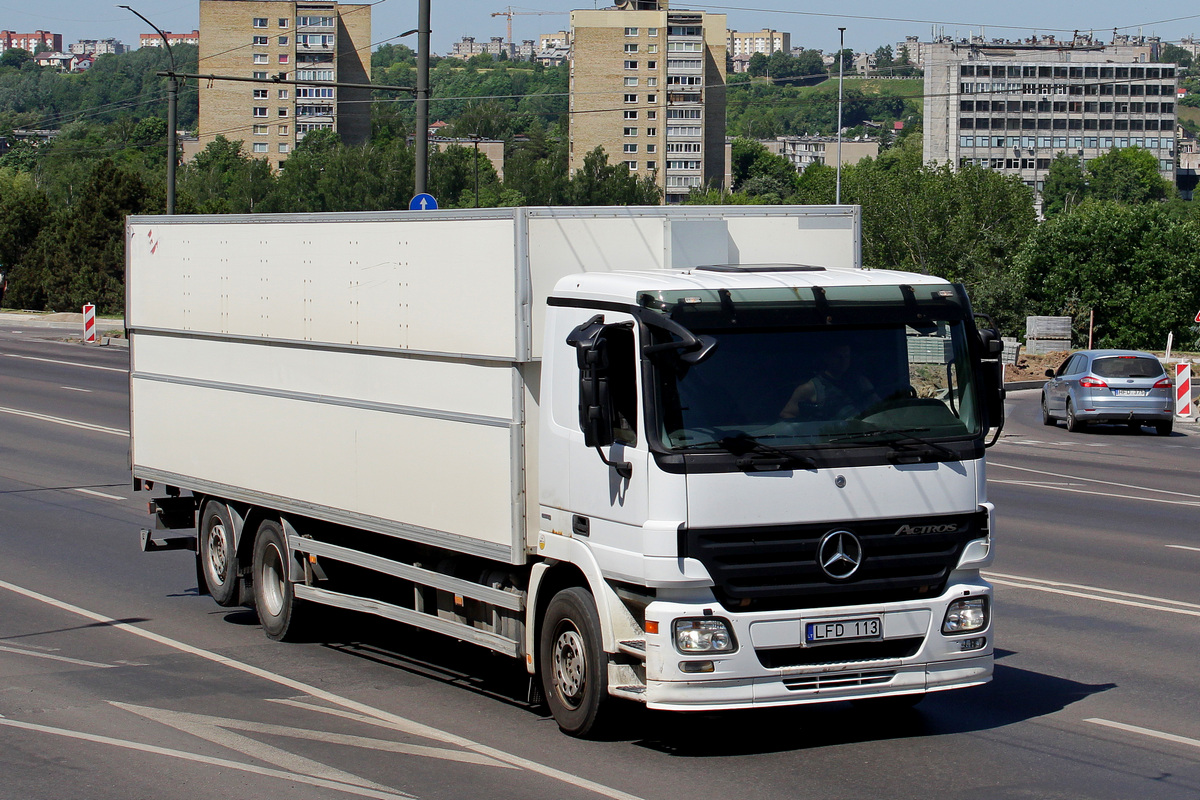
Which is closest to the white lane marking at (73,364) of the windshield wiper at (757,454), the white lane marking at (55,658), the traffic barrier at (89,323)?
the traffic barrier at (89,323)

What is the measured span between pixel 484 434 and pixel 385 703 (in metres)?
1.75

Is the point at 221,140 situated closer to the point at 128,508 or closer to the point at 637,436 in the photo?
the point at 128,508

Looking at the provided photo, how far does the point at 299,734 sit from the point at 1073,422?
24025 millimetres

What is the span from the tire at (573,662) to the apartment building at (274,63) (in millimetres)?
166547

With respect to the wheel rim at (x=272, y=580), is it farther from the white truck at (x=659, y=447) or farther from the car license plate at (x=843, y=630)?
Answer: the car license plate at (x=843, y=630)

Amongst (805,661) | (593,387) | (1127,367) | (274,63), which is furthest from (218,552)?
(274,63)

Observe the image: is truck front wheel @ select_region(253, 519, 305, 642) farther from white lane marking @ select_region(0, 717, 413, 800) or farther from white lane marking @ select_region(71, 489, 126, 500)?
white lane marking @ select_region(71, 489, 126, 500)

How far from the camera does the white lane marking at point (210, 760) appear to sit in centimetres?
689

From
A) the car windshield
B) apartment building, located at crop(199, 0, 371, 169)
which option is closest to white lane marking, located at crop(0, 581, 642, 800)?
the car windshield

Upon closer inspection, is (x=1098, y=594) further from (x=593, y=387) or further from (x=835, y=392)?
(x=593, y=387)

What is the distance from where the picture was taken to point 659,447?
7051 millimetres

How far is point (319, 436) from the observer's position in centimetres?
988

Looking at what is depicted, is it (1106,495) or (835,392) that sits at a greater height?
(835,392)

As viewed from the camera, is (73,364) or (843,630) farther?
(73,364)
